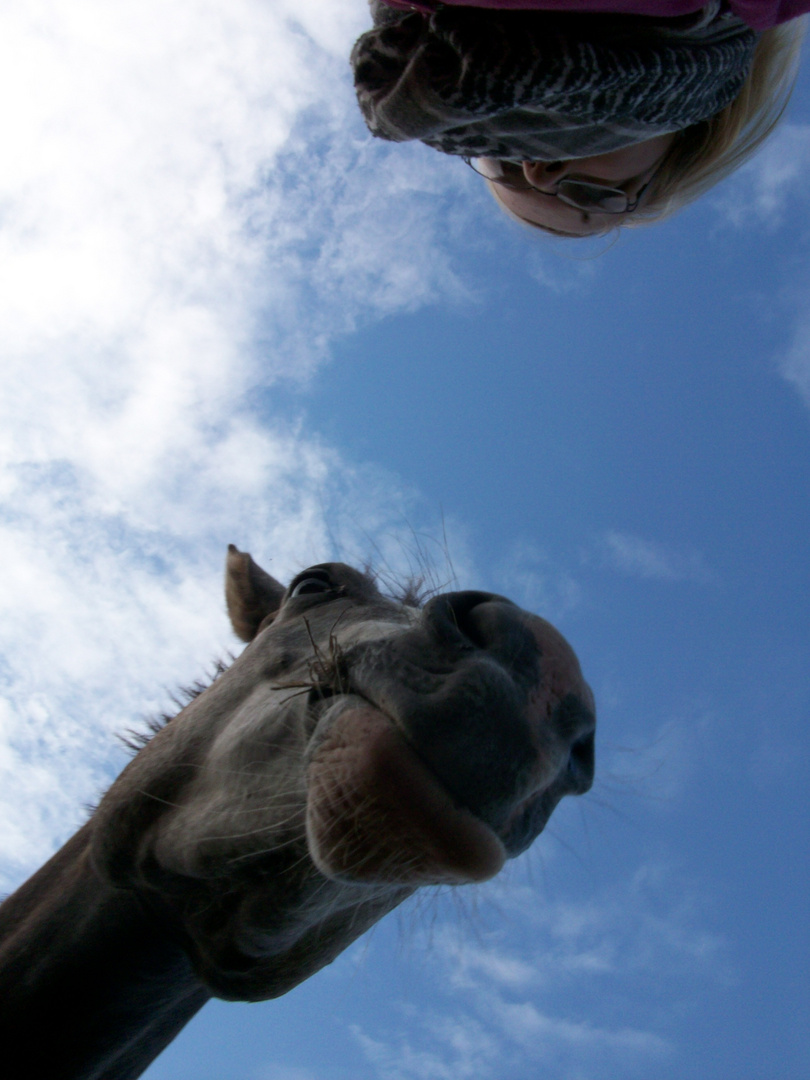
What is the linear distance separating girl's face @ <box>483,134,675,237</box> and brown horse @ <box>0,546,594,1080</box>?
50.5 inches

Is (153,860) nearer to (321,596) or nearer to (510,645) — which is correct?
(321,596)

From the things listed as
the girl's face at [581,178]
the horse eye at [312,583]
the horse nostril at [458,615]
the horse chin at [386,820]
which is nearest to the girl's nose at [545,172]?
the girl's face at [581,178]

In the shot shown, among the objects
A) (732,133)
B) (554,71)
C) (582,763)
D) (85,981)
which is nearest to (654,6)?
(554,71)

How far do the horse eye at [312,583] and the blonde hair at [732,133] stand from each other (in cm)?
151

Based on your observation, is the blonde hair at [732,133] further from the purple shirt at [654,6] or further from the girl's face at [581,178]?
the purple shirt at [654,6]

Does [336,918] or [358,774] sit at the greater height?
[358,774]

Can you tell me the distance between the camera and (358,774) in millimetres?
1491

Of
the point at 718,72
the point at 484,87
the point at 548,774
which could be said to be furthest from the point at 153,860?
the point at 718,72

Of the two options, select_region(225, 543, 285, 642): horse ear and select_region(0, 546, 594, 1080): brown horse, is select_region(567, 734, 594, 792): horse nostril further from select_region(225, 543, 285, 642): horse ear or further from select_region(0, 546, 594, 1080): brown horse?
select_region(225, 543, 285, 642): horse ear

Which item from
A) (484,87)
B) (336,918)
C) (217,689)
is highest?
(484,87)

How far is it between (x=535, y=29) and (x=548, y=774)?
Result: 1.64 metres

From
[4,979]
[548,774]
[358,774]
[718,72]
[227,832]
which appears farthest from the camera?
[4,979]

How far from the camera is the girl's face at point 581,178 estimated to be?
212 centimetres

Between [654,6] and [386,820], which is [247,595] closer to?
[386,820]
